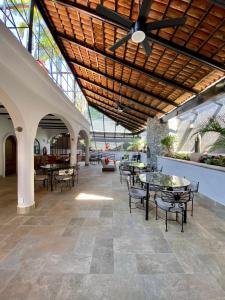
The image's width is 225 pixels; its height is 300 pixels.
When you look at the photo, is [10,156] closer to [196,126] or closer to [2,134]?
[2,134]

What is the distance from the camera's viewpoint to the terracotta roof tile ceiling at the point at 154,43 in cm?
372

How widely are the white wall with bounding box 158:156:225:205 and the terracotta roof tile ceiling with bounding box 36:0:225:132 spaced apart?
2.62 meters

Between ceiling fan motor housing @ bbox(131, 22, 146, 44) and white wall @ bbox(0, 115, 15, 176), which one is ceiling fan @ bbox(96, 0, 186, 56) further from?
white wall @ bbox(0, 115, 15, 176)

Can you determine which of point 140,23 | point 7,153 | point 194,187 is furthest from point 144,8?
point 7,153

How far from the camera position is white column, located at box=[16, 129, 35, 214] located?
4.33 metres

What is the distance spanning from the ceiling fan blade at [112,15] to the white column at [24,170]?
2.91 metres

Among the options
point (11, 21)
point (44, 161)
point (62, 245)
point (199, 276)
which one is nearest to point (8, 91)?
point (11, 21)

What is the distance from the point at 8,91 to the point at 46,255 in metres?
3.07

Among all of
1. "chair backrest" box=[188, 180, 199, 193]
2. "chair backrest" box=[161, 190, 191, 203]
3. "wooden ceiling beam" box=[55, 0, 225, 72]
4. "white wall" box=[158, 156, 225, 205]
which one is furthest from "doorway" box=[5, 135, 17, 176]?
"chair backrest" box=[188, 180, 199, 193]

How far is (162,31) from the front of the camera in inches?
169

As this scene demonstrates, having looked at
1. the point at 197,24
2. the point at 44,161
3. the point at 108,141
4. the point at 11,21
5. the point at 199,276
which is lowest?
the point at 199,276

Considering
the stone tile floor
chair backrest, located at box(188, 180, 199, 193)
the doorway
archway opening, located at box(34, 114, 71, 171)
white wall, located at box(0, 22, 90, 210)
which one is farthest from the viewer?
archway opening, located at box(34, 114, 71, 171)

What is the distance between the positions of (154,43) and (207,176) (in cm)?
401

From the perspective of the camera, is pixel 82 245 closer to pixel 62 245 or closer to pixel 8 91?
pixel 62 245
